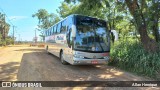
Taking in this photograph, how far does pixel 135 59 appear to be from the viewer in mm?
12391

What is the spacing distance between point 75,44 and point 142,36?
163 inches

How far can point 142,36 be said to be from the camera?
13.6 metres

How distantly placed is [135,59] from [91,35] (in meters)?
2.71

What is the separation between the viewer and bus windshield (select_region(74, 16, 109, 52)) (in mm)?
12383

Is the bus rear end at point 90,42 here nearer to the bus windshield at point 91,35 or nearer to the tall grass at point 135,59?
the bus windshield at point 91,35

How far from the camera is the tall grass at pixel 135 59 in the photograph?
11.0 m

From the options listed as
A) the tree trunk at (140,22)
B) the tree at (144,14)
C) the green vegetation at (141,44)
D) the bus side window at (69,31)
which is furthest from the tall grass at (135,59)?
the bus side window at (69,31)

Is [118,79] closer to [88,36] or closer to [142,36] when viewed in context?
[88,36]

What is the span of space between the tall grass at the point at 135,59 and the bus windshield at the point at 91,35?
145cm

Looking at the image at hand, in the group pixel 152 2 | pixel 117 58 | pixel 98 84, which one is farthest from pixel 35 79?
pixel 152 2

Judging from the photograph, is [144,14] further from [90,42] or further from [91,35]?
[90,42]

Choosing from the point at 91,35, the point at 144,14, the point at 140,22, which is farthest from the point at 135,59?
the point at 144,14

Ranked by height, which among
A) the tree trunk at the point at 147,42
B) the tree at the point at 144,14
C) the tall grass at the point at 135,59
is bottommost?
the tall grass at the point at 135,59

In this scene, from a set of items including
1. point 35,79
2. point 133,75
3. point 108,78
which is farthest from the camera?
point 133,75
